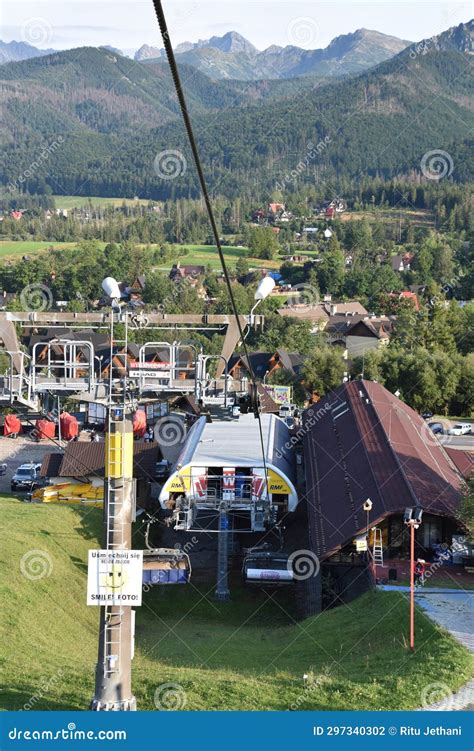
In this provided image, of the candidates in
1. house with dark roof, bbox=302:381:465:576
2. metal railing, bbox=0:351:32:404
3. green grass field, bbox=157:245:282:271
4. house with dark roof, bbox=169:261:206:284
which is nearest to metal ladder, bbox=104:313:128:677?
metal railing, bbox=0:351:32:404

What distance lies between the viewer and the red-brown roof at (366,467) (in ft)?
69.2

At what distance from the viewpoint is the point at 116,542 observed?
10641mm

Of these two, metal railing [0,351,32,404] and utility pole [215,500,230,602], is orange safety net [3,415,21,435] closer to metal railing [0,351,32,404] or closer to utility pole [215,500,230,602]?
utility pole [215,500,230,602]

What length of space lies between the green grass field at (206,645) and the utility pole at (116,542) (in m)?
1.01

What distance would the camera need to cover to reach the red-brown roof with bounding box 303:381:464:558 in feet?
69.2

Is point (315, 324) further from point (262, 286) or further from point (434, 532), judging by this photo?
point (262, 286)

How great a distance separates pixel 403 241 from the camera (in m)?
147

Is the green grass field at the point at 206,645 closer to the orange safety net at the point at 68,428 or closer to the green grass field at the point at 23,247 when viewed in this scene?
the orange safety net at the point at 68,428

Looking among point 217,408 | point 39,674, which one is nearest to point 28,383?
point 217,408

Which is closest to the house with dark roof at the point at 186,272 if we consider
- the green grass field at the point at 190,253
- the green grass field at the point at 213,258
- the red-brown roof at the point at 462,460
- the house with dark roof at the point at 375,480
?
the green grass field at the point at 190,253

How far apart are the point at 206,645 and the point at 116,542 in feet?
23.4

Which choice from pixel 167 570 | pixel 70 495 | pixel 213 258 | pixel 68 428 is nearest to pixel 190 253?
pixel 213 258

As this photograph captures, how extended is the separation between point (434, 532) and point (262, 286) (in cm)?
1147

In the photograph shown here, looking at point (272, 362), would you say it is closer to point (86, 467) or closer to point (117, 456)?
point (86, 467)
